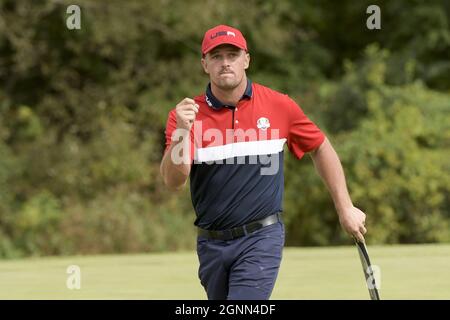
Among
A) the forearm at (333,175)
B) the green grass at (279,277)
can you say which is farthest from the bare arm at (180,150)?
the green grass at (279,277)

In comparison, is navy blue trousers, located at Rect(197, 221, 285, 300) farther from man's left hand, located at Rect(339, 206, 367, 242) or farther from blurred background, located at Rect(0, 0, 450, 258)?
blurred background, located at Rect(0, 0, 450, 258)

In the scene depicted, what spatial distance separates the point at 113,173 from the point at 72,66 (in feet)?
12.0

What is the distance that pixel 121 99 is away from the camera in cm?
2469

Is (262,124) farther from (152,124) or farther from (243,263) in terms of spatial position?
(152,124)

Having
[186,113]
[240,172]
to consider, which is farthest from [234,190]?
[186,113]

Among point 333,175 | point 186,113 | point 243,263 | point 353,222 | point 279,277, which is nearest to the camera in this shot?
point 186,113

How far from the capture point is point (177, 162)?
19.4 ft

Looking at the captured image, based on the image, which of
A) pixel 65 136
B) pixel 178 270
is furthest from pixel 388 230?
pixel 178 270

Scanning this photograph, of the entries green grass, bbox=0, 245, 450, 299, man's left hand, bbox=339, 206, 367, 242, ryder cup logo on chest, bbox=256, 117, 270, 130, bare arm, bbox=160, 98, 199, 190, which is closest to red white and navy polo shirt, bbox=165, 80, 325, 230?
ryder cup logo on chest, bbox=256, 117, 270, 130

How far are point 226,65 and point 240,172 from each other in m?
0.61

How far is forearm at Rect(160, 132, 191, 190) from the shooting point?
588 centimetres

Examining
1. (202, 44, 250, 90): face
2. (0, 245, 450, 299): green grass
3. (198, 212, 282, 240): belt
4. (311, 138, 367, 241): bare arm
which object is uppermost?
(202, 44, 250, 90): face
